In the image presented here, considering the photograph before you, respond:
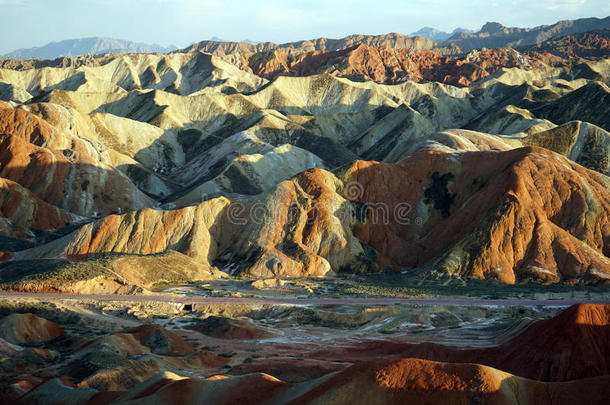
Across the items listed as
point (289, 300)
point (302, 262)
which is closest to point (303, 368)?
point (289, 300)

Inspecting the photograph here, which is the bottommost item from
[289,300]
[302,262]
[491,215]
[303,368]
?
[289,300]

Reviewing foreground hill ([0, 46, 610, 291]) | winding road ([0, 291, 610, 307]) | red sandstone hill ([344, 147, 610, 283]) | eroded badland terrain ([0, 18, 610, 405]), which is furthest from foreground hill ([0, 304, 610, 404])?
red sandstone hill ([344, 147, 610, 283])

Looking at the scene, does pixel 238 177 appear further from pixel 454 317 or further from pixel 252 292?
pixel 454 317

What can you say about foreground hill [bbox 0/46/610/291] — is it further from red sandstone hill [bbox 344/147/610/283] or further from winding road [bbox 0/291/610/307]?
winding road [bbox 0/291/610/307]

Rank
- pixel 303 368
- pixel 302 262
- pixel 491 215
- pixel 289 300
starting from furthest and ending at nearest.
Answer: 1. pixel 302 262
2. pixel 491 215
3. pixel 289 300
4. pixel 303 368

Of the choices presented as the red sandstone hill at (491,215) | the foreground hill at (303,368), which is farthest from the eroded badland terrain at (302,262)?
the red sandstone hill at (491,215)

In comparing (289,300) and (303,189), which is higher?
(303,189)

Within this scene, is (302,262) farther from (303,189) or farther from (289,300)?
(289,300)

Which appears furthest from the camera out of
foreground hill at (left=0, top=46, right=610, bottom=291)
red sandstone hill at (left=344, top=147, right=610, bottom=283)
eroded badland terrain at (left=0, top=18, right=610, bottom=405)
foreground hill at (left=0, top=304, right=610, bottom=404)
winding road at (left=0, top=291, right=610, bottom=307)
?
foreground hill at (left=0, top=46, right=610, bottom=291)
